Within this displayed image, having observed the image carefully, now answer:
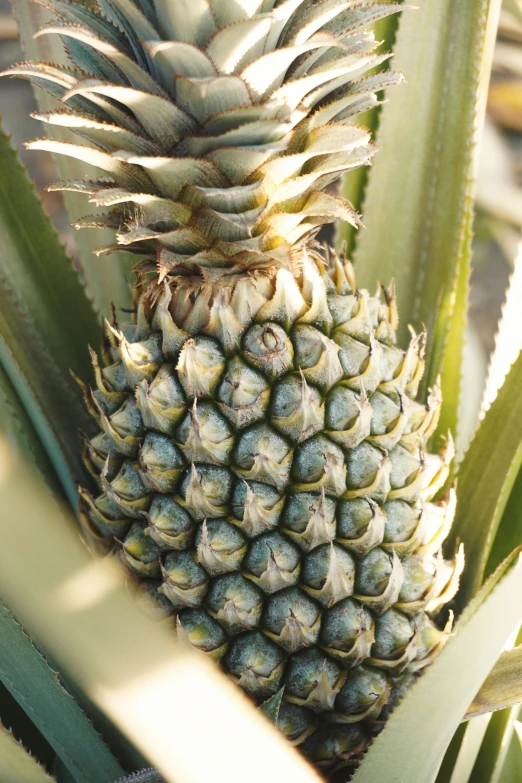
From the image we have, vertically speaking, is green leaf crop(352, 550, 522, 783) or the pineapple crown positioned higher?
the pineapple crown

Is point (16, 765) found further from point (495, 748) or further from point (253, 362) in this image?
point (495, 748)

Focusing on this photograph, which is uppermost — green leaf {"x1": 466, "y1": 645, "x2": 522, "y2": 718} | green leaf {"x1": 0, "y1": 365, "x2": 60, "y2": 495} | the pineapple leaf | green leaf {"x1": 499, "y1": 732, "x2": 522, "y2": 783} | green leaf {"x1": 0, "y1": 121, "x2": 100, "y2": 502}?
green leaf {"x1": 0, "y1": 121, "x2": 100, "y2": 502}

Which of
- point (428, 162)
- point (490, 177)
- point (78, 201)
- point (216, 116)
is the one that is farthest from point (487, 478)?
point (490, 177)

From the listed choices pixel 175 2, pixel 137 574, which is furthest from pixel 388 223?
pixel 137 574

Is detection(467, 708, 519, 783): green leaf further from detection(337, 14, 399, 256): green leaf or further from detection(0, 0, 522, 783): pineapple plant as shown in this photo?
detection(337, 14, 399, 256): green leaf

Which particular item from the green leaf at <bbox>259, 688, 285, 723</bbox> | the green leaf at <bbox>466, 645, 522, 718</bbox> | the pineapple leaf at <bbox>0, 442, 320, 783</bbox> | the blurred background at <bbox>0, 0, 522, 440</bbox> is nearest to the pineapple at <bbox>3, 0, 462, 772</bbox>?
the green leaf at <bbox>259, 688, 285, 723</bbox>

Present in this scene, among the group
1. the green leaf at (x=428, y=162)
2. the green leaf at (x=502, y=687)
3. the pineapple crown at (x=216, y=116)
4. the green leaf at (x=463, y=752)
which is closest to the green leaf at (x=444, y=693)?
the green leaf at (x=502, y=687)
